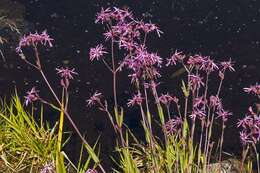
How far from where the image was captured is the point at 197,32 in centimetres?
918

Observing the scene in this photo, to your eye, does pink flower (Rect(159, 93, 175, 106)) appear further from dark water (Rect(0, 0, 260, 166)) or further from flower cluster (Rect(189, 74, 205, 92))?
dark water (Rect(0, 0, 260, 166))

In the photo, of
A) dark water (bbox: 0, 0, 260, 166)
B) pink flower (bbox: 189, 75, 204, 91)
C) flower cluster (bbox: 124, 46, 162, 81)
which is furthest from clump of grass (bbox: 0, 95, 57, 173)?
flower cluster (bbox: 124, 46, 162, 81)

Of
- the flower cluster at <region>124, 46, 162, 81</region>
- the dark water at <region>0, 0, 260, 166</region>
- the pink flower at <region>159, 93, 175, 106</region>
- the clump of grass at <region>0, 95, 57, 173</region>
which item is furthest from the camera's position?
the dark water at <region>0, 0, 260, 166</region>

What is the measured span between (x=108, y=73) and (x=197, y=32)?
2.03 metres

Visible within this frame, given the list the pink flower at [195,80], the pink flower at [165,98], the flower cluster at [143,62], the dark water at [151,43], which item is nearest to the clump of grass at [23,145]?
the dark water at [151,43]

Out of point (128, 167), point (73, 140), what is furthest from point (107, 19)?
point (73, 140)

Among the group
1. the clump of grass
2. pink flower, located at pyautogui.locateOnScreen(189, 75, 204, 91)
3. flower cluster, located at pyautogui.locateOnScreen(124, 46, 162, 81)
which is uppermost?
flower cluster, located at pyautogui.locateOnScreen(124, 46, 162, 81)

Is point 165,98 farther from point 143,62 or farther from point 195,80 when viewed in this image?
point 143,62

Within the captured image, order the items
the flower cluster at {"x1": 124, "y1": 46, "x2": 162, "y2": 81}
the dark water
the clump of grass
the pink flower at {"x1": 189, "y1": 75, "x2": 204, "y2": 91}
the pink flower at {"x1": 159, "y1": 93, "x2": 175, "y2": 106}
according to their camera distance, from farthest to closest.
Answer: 1. the dark water
2. the clump of grass
3. the pink flower at {"x1": 159, "y1": 93, "x2": 175, "y2": 106}
4. the pink flower at {"x1": 189, "y1": 75, "x2": 204, "y2": 91}
5. the flower cluster at {"x1": 124, "y1": 46, "x2": 162, "y2": 81}

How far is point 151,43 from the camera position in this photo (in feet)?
28.8

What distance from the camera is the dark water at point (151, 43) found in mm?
6953

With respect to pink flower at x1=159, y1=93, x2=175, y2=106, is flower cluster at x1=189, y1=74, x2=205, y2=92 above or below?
above

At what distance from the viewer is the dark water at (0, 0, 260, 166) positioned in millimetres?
6953

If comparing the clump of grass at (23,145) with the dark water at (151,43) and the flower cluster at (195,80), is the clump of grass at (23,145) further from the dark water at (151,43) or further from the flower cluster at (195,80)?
the flower cluster at (195,80)
